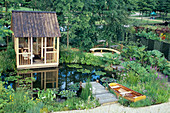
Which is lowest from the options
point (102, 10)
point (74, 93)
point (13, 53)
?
point (74, 93)

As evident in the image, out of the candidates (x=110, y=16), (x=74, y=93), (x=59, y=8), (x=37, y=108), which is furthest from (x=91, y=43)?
(x=37, y=108)

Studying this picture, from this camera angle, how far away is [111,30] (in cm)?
2195

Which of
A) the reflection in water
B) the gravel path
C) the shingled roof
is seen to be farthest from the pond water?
the gravel path

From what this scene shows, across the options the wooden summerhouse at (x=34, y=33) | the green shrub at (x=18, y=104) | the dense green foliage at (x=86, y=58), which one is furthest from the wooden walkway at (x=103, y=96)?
the wooden summerhouse at (x=34, y=33)

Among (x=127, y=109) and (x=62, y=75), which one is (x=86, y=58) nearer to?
(x=62, y=75)

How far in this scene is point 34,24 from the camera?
53.7ft

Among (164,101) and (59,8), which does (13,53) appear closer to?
(59,8)

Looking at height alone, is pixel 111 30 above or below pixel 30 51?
above

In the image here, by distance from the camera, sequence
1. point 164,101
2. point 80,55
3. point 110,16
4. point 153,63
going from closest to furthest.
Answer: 1. point 164,101
2. point 153,63
3. point 80,55
4. point 110,16

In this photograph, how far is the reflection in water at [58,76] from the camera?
13.7 m

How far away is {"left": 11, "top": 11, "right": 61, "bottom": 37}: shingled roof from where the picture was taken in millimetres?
15828

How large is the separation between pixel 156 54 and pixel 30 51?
9.06 meters

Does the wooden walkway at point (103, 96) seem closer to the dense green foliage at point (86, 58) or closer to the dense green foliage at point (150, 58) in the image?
the dense green foliage at point (150, 58)

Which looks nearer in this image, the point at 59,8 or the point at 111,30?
the point at 59,8
